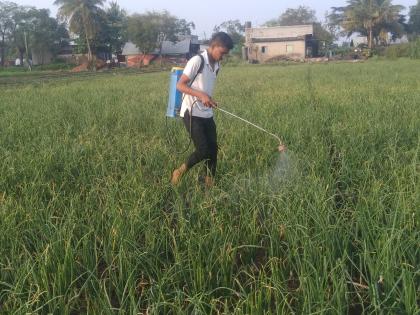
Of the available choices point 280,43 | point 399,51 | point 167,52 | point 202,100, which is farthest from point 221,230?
point 167,52

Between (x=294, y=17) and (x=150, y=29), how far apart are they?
32970 mm

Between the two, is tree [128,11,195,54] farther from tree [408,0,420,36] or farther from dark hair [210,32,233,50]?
dark hair [210,32,233,50]

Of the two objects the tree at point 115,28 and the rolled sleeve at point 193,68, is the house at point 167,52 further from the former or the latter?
the rolled sleeve at point 193,68

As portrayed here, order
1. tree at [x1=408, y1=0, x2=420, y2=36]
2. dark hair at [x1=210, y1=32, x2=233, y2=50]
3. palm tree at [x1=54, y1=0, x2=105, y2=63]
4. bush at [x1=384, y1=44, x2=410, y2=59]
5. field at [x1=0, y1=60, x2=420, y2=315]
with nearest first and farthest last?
1. field at [x1=0, y1=60, x2=420, y2=315]
2. dark hair at [x1=210, y1=32, x2=233, y2=50]
3. bush at [x1=384, y1=44, x2=410, y2=59]
4. palm tree at [x1=54, y1=0, x2=105, y2=63]
5. tree at [x1=408, y1=0, x2=420, y2=36]

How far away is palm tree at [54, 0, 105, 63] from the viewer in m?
36.7

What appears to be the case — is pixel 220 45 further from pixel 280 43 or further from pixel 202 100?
pixel 280 43

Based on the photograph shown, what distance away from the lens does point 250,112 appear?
6.33 m

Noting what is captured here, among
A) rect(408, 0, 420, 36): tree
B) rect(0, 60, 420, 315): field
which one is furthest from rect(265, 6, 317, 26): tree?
rect(0, 60, 420, 315): field

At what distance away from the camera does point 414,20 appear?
50.8 m

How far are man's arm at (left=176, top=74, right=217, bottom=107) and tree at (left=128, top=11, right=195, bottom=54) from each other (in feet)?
130

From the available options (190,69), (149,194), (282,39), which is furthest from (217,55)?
(282,39)

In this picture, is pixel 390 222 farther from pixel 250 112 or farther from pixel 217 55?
pixel 250 112

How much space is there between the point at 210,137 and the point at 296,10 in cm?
6868

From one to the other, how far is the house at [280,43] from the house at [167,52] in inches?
236
